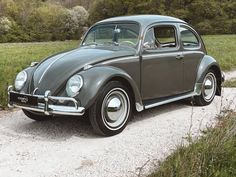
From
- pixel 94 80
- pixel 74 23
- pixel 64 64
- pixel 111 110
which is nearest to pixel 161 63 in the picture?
pixel 111 110

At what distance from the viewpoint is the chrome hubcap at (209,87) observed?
7.80m

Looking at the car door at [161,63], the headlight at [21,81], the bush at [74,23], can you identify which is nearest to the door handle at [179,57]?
the car door at [161,63]

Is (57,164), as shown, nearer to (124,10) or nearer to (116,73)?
(116,73)

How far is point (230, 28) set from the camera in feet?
181

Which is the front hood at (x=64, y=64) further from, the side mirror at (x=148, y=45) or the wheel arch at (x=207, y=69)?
the wheel arch at (x=207, y=69)

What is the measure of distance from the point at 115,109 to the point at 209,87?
2850mm

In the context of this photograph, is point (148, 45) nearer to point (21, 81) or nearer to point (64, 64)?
point (64, 64)

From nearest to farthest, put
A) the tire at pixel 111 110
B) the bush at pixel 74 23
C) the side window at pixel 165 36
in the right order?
the tire at pixel 111 110
the side window at pixel 165 36
the bush at pixel 74 23

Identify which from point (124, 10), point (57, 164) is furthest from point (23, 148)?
point (124, 10)

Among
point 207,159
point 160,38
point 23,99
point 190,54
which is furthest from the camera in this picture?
point 190,54

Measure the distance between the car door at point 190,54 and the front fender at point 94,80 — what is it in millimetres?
1854

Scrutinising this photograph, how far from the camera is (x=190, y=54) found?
292 inches

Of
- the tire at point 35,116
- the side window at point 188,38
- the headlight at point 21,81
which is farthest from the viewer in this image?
the side window at point 188,38

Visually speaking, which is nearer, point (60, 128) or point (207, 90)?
point (60, 128)
